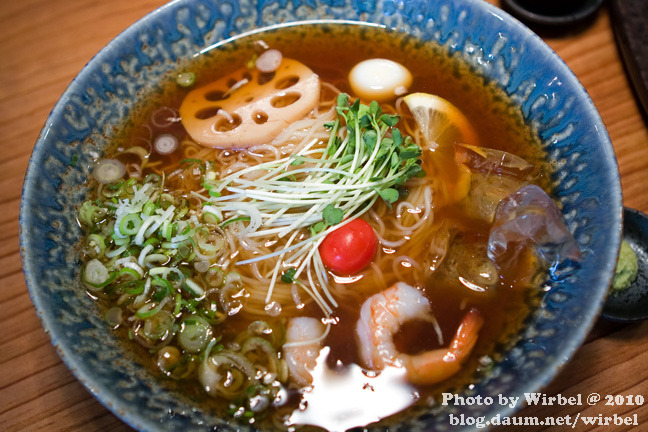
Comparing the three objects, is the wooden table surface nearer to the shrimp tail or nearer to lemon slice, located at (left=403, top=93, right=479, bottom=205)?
the shrimp tail

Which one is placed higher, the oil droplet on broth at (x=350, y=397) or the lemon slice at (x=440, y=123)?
the lemon slice at (x=440, y=123)

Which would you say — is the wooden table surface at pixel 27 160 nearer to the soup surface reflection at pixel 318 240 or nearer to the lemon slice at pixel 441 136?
the soup surface reflection at pixel 318 240

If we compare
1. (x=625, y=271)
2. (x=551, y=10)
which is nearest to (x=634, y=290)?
(x=625, y=271)

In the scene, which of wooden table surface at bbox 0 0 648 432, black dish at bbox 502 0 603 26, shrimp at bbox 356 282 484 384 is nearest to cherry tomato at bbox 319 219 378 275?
shrimp at bbox 356 282 484 384

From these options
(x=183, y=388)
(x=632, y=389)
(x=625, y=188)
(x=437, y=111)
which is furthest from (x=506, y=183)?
(x=183, y=388)

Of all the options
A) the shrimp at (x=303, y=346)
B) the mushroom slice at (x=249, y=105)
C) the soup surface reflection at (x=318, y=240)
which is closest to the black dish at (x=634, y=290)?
the soup surface reflection at (x=318, y=240)

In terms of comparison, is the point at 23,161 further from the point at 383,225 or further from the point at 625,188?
the point at 625,188

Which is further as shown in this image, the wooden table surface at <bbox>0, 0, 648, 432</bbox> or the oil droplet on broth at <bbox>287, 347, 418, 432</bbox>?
the wooden table surface at <bbox>0, 0, 648, 432</bbox>

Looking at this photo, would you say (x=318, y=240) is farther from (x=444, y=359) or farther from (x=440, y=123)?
(x=440, y=123)
